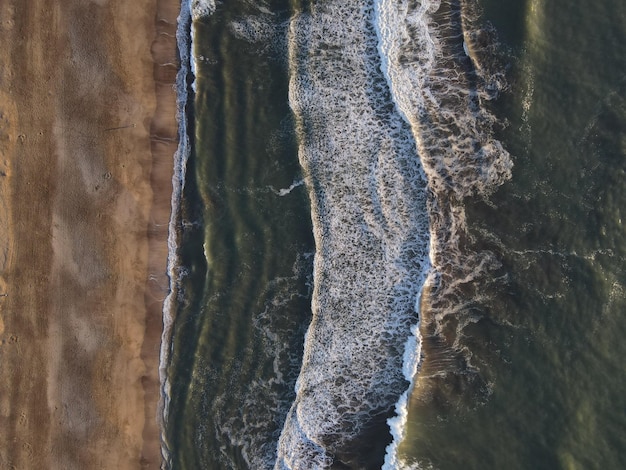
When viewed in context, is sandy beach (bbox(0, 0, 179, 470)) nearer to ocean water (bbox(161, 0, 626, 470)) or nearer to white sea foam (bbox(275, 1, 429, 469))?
ocean water (bbox(161, 0, 626, 470))

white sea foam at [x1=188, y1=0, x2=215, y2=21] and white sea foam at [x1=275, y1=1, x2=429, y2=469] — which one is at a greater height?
white sea foam at [x1=188, y1=0, x2=215, y2=21]

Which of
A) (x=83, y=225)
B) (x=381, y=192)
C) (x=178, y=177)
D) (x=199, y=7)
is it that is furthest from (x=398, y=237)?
(x=83, y=225)

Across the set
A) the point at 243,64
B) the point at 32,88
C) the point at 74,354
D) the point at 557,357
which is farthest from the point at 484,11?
the point at 74,354

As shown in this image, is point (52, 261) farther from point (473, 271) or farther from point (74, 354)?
point (473, 271)

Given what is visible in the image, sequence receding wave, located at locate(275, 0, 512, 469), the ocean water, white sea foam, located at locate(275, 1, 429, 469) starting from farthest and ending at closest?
1. white sea foam, located at locate(275, 1, 429, 469)
2. receding wave, located at locate(275, 0, 512, 469)
3. the ocean water

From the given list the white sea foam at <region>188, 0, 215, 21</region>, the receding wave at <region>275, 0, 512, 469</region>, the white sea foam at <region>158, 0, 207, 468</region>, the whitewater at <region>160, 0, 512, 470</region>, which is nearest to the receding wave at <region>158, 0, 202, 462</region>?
the white sea foam at <region>158, 0, 207, 468</region>

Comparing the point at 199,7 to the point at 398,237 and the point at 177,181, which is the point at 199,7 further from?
the point at 398,237

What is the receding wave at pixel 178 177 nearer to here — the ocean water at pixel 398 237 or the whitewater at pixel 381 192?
the ocean water at pixel 398 237

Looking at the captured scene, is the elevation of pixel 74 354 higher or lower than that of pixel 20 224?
lower
